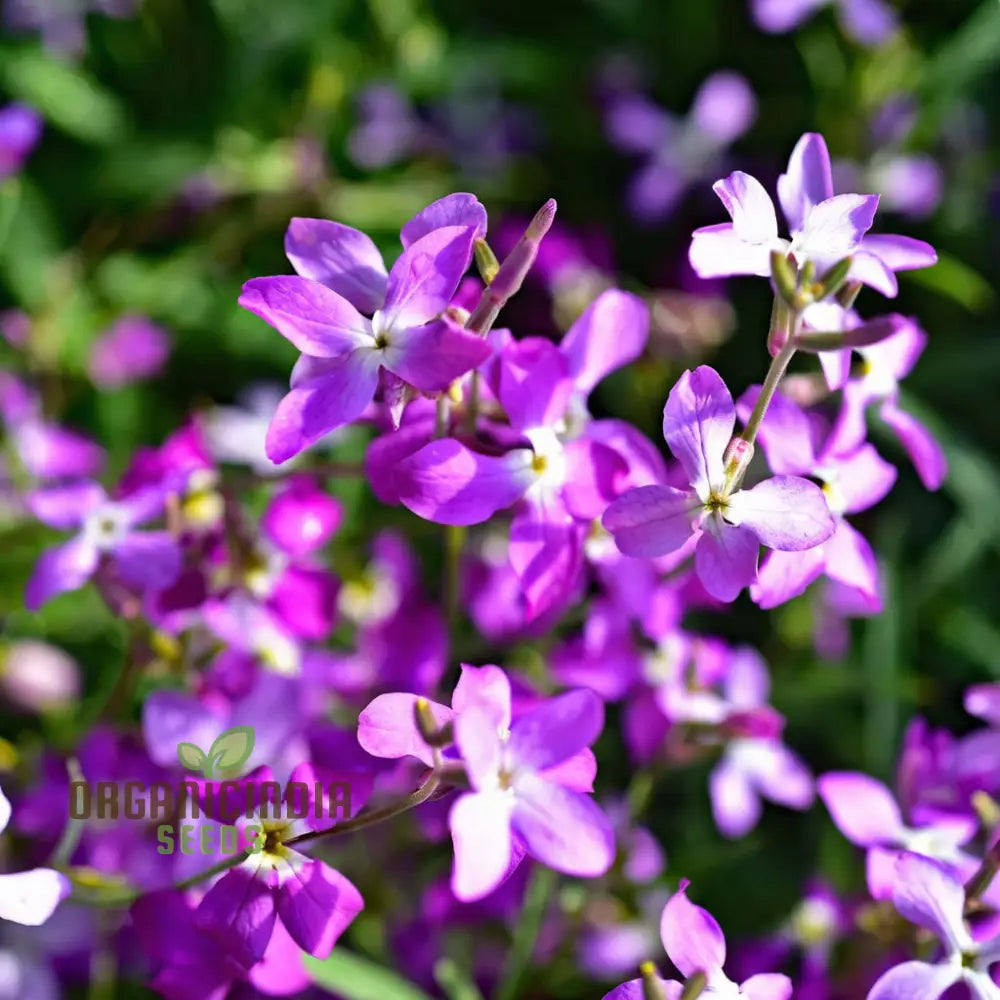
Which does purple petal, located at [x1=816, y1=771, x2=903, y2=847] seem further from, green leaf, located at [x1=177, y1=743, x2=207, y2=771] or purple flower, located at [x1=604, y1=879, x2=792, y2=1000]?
green leaf, located at [x1=177, y1=743, x2=207, y2=771]

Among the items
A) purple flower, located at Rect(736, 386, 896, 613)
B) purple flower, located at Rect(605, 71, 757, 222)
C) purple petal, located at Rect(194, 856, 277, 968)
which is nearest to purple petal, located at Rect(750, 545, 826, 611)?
purple flower, located at Rect(736, 386, 896, 613)

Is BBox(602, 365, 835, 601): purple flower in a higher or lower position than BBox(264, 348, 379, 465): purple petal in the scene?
lower

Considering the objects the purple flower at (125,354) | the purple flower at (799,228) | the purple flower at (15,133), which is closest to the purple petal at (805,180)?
the purple flower at (799,228)

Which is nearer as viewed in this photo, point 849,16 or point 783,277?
point 783,277

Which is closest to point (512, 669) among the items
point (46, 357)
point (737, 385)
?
point (737, 385)

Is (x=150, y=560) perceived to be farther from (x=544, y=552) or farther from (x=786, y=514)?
(x=786, y=514)

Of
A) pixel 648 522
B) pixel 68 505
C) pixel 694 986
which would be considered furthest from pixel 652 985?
pixel 68 505
